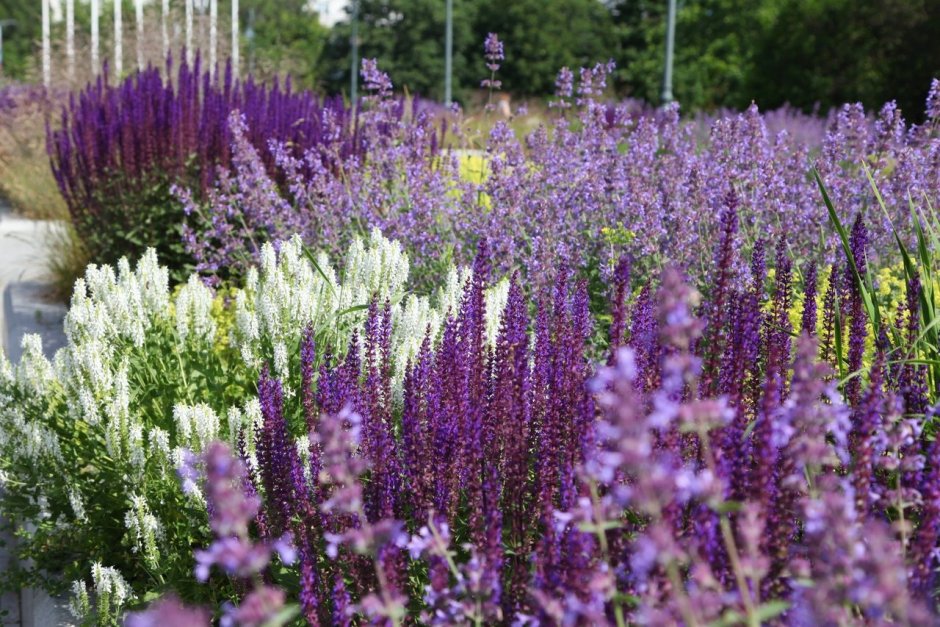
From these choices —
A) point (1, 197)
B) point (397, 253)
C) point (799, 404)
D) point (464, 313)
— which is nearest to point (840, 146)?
point (397, 253)

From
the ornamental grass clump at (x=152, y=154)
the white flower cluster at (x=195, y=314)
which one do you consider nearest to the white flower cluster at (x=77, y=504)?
the white flower cluster at (x=195, y=314)

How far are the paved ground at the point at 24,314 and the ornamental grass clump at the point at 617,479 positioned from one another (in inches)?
44.3

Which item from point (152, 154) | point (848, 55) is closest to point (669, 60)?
point (152, 154)

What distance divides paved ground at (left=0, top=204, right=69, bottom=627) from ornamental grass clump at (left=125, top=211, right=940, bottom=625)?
3.69ft

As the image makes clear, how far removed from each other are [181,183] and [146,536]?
4.46 meters

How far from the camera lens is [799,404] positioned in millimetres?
1466

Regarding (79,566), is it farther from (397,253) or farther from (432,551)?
(432,551)

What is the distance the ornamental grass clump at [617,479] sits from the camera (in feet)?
4.12

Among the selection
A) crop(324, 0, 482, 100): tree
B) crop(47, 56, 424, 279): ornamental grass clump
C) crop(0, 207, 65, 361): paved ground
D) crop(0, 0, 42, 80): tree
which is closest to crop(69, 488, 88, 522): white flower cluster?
crop(0, 207, 65, 361): paved ground

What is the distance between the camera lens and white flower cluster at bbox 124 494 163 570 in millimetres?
2898

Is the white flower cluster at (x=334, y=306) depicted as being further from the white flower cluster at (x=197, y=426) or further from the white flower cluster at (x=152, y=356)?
the white flower cluster at (x=197, y=426)

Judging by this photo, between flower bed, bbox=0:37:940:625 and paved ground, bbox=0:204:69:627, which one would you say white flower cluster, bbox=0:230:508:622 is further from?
paved ground, bbox=0:204:69:627

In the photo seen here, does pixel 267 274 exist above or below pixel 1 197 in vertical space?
above

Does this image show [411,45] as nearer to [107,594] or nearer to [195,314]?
[195,314]
